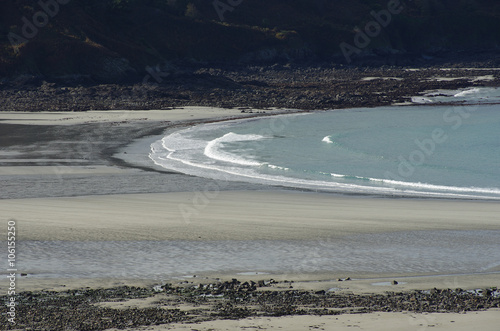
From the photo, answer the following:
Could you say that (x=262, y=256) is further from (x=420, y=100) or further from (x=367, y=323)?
(x=420, y=100)

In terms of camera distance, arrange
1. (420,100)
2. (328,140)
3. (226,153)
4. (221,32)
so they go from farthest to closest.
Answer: (221,32) → (420,100) → (328,140) → (226,153)

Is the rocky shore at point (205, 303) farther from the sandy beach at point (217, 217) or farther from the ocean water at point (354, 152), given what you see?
the ocean water at point (354, 152)

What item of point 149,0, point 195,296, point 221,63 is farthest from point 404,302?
point 149,0

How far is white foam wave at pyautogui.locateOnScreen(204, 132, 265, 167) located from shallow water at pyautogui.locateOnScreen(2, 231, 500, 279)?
37.2 ft

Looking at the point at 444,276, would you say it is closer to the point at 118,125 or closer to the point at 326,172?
the point at 326,172

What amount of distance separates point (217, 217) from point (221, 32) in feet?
239

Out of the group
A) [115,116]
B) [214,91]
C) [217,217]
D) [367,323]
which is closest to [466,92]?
[214,91]

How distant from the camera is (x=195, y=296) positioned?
832cm

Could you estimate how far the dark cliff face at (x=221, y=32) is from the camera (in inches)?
2255

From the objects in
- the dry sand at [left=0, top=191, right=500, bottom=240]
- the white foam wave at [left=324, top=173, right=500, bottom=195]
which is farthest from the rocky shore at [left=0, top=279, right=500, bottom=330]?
the white foam wave at [left=324, top=173, right=500, bottom=195]

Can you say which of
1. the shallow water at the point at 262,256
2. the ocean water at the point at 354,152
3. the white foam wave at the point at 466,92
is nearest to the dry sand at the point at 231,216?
the shallow water at the point at 262,256

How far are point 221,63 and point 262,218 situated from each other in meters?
65.4

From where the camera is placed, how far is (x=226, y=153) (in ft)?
82.6

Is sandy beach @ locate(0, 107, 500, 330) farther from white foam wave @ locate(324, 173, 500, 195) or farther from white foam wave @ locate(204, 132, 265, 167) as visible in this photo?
white foam wave @ locate(204, 132, 265, 167)
